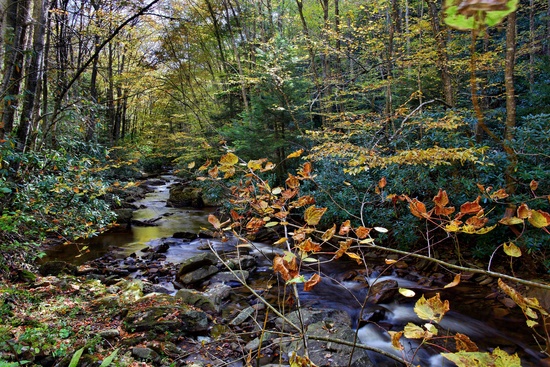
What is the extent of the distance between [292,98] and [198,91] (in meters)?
9.33

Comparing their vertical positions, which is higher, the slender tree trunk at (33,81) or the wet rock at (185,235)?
the slender tree trunk at (33,81)

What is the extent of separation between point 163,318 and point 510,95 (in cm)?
597

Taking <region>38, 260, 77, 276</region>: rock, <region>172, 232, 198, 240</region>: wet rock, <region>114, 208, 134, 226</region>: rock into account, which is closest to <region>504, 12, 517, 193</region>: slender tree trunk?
<region>172, 232, 198, 240</region>: wet rock

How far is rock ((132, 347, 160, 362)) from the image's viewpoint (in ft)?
10.3

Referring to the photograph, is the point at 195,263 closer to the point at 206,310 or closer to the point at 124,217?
the point at 206,310

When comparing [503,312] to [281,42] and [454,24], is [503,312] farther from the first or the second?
[281,42]

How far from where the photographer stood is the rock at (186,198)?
1302 centimetres

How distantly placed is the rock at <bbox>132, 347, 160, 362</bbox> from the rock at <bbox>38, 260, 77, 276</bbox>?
3.43 meters

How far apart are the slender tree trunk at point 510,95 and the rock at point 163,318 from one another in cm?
523

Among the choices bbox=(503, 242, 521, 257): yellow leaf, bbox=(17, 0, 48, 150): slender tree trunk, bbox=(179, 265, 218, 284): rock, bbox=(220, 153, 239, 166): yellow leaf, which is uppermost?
bbox=(17, 0, 48, 150): slender tree trunk

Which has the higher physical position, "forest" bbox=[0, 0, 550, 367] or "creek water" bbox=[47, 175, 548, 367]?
"forest" bbox=[0, 0, 550, 367]

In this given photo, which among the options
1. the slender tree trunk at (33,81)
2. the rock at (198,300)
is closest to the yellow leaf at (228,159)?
the rock at (198,300)

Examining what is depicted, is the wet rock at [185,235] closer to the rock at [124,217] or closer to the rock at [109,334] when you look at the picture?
the rock at [124,217]

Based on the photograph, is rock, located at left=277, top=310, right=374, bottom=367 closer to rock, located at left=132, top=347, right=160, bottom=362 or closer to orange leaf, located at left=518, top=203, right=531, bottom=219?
rock, located at left=132, top=347, right=160, bottom=362
